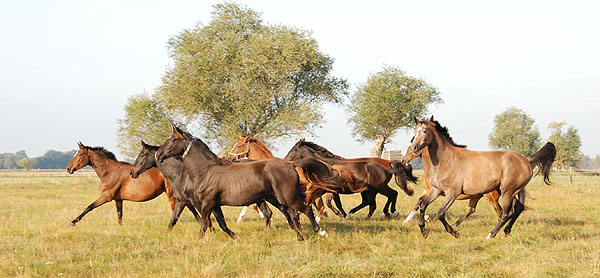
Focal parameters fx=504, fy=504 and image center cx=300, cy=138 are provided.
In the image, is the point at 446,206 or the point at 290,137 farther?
the point at 290,137

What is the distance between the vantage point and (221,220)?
8.49 meters

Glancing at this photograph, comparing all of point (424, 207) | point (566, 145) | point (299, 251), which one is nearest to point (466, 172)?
point (424, 207)

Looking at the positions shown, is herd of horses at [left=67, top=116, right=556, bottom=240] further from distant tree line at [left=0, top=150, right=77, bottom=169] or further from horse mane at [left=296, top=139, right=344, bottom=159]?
distant tree line at [left=0, top=150, right=77, bottom=169]

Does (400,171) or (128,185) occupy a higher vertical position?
(400,171)

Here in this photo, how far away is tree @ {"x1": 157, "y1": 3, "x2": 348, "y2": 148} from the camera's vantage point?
93.7 ft

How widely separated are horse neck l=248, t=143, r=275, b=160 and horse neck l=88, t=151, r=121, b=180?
3116 mm

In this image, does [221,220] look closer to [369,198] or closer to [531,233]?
[369,198]

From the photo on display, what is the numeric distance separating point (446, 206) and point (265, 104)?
69.6 ft

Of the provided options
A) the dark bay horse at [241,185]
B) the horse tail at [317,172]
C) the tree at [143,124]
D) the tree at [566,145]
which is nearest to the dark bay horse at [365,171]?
the horse tail at [317,172]

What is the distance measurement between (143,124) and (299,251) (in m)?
30.9

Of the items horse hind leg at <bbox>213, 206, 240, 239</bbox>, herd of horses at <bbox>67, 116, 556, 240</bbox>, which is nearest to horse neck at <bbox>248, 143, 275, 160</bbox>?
herd of horses at <bbox>67, 116, 556, 240</bbox>

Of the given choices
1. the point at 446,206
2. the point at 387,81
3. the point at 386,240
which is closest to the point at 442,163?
the point at 446,206

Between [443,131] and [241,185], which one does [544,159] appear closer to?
[443,131]

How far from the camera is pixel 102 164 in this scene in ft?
36.9
